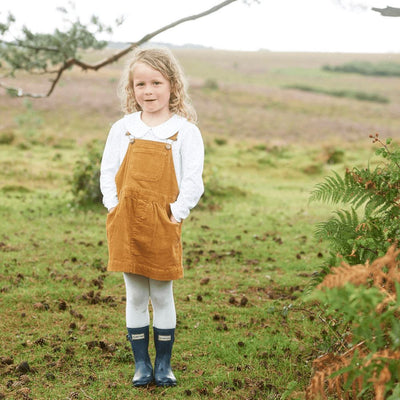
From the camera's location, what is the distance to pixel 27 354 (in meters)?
4.27

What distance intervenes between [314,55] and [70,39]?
10717cm

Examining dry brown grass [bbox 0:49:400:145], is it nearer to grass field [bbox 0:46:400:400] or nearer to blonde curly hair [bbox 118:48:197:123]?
grass field [bbox 0:46:400:400]

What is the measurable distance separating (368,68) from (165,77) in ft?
283

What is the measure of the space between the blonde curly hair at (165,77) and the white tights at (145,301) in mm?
1224

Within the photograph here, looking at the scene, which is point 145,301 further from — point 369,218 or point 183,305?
point 183,305

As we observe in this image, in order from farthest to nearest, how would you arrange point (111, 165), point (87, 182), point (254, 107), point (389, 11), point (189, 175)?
point (254, 107)
point (87, 182)
point (389, 11)
point (111, 165)
point (189, 175)

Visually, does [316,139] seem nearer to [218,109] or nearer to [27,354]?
[218,109]

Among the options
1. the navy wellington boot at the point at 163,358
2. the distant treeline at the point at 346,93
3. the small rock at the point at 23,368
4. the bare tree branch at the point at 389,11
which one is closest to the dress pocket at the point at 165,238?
the navy wellington boot at the point at 163,358

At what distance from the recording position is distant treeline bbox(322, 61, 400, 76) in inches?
3182

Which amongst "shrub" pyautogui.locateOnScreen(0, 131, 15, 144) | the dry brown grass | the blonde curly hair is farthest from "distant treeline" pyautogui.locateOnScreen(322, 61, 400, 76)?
the blonde curly hair

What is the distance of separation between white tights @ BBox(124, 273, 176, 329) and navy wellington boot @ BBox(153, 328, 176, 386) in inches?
2.0

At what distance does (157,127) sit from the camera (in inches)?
143

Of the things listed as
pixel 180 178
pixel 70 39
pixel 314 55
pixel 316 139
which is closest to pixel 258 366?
pixel 180 178

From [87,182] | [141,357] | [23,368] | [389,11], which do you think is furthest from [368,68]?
[23,368]
